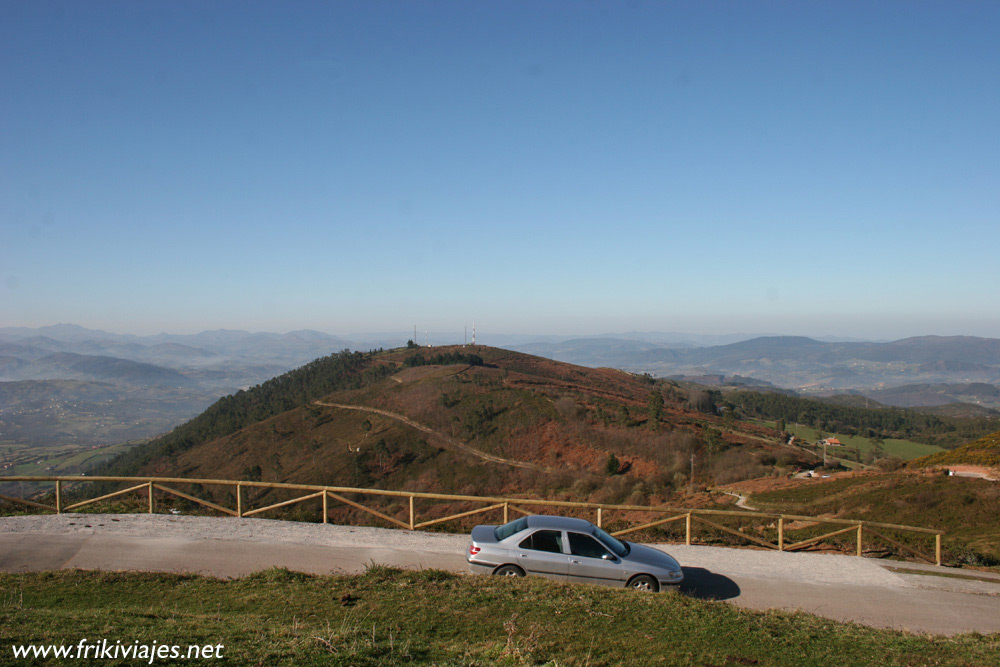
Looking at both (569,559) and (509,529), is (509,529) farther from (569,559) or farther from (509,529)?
(569,559)

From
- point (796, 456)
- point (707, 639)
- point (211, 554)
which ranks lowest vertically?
point (796, 456)

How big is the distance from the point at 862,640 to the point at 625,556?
12.0 ft

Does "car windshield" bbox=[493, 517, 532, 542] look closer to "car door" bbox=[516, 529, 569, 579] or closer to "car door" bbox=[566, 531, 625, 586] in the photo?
"car door" bbox=[516, 529, 569, 579]

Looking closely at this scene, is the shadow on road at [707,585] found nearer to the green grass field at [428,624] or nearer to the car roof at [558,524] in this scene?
the green grass field at [428,624]

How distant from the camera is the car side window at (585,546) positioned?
33.1 feet

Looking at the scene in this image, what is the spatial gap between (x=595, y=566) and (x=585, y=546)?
37cm

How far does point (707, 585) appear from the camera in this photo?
11.0 metres

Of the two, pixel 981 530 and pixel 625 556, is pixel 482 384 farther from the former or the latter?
pixel 625 556

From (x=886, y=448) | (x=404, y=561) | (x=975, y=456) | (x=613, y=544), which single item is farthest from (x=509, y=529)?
(x=886, y=448)

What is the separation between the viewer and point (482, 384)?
210ft

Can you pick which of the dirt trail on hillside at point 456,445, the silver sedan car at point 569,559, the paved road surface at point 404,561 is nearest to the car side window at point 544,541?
the silver sedan car at point 569,559

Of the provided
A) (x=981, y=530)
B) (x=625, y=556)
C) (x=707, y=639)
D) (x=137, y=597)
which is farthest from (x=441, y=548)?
(x=981, y=530)

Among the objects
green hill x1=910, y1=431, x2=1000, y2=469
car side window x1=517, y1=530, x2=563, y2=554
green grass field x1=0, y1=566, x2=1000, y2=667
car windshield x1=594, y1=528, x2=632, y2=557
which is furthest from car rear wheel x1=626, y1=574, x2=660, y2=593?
green hill x1=910, y1=431, x2=1000, y2=469

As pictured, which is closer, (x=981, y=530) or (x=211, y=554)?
(x=211, y=554)
